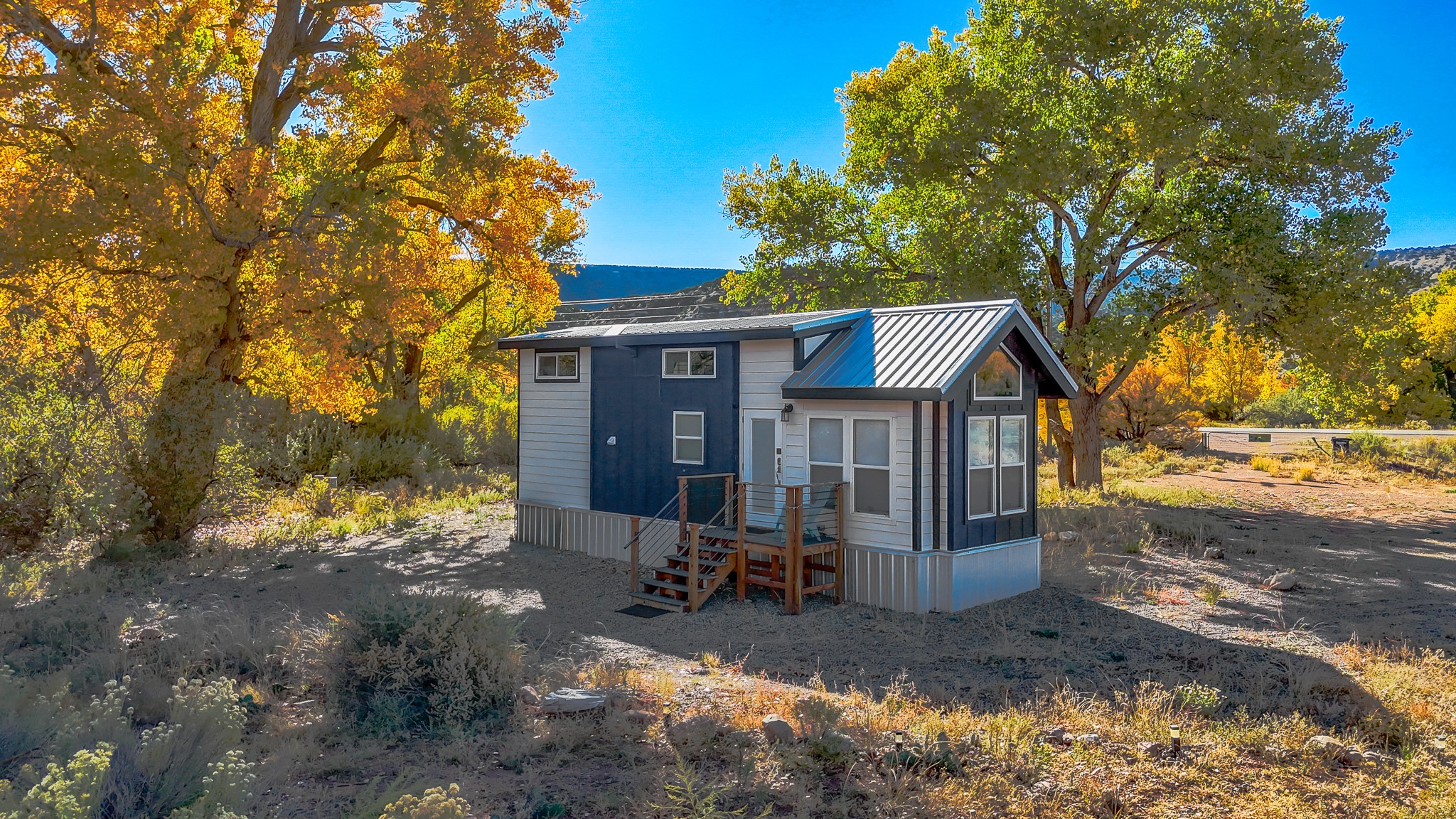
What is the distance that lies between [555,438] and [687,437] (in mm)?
3569

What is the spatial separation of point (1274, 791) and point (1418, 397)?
4298cm

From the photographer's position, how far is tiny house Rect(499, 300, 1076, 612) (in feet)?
41.7

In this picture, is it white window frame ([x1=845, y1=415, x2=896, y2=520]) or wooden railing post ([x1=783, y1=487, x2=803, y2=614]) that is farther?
white window frame ([x1=845, y1=415, x2=896, y2=520])

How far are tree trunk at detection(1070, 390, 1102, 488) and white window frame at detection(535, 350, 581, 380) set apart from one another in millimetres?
12816

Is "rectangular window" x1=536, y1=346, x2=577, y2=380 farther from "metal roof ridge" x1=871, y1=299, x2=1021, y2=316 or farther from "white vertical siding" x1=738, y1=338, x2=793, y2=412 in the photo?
"metal roof ridge" x1=871, y1=299, x2=1021, y2=316

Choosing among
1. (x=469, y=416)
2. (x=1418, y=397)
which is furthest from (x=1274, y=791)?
(x=1418, y=397)

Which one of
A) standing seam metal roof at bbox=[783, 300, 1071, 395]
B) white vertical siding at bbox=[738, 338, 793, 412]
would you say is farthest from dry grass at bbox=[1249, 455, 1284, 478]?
white vertical siding at bbox=[738, 338, 793, 412]

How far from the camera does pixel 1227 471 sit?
2978 cm

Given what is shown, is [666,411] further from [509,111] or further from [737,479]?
[509,111]

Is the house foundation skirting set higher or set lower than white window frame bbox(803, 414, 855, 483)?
lower

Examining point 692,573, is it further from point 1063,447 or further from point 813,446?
point 1063,447

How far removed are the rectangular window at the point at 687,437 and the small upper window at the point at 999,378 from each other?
4.48 meters

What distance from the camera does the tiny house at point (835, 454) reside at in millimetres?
12703

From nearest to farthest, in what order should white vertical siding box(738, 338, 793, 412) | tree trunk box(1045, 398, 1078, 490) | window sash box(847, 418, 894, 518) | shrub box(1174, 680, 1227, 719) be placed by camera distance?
shrub box(1174, 680, 1227, 719), window sash box(847, 418, 894, 518), white vertical siding box(738, 338, 793, 412), tree trunk box(1045, 398, 1078, 490)
